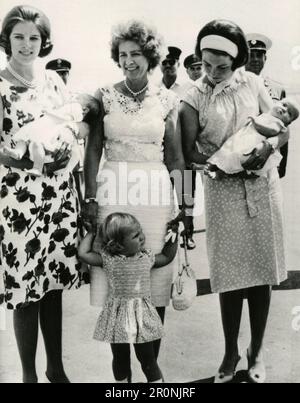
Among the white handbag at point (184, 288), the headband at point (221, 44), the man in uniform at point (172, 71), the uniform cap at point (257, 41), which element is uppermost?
the uniform cap at point (257, 41)

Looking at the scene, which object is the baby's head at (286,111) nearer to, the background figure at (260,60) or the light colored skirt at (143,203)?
the background figure at (260,60)

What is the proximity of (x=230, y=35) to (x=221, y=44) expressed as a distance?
0.27ft

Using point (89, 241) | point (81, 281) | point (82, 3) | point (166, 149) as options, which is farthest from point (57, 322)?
point (82, 3)

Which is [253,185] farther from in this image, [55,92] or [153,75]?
[55,92]

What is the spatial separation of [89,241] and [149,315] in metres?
0.54

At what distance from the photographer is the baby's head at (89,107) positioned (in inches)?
141

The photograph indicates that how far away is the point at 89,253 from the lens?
3.62 metres

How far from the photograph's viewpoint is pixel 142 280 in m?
3.54

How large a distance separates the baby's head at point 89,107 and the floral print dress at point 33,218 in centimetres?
12

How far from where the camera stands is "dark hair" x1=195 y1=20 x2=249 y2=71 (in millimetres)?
3604

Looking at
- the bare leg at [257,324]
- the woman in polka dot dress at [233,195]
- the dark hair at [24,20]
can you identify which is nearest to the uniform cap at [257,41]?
the woman in polka dot dress at [233,195]

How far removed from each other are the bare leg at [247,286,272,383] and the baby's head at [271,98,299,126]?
1032mm

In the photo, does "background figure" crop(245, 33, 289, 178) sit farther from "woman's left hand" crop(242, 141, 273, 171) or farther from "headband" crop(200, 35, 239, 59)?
"woman's left hand" crop(242, 141, 273, 171)

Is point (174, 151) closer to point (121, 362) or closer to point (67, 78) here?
point (67, 78)
